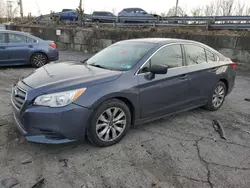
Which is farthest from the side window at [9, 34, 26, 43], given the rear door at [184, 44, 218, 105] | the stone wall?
the rear door at [184, 44, 218, 105]

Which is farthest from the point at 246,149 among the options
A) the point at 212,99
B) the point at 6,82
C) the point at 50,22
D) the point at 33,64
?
the point at 50,22

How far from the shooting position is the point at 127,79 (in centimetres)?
332

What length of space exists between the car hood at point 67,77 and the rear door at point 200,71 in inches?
61.8

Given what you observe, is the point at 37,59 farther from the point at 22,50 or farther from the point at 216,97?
the point at 216,97

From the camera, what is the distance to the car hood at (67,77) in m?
2.98

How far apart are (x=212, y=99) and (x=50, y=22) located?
18666 mm

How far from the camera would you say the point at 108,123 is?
3250 millimetres

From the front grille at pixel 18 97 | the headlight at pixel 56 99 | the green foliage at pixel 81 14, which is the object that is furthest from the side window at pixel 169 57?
the green foliage at pixel 81 14

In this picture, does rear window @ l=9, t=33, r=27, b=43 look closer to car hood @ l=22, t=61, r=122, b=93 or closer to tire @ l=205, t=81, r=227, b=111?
car hood @ l=22, t=61, r=122, b=93

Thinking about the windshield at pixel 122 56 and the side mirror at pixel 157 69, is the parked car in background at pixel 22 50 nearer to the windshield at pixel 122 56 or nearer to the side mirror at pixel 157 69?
the windshield at pixel 122 56

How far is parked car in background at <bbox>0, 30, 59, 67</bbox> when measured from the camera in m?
8.28

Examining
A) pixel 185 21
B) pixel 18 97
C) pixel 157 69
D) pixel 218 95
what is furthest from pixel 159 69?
pixel 185 21

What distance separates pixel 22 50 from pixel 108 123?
6.78 metres

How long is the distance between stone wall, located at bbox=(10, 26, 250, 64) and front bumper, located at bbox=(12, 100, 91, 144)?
29.3ft
